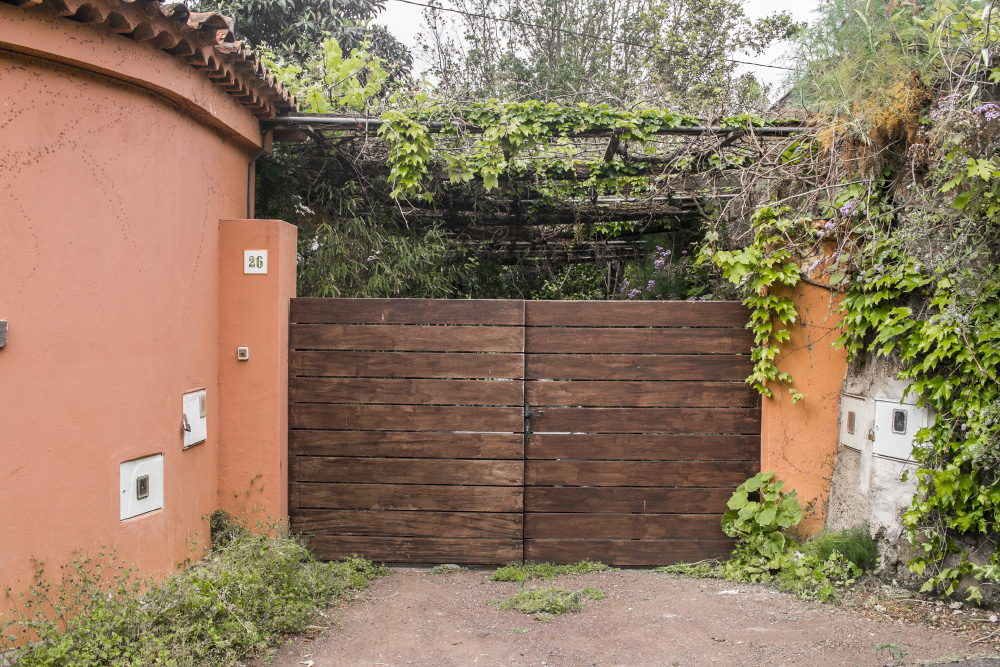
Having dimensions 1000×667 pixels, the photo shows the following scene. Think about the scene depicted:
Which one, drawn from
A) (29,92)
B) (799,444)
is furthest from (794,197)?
(29,92)

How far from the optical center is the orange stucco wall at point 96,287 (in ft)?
11.0

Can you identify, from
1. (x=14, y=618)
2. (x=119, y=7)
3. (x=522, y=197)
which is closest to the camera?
(x=14, y=618)

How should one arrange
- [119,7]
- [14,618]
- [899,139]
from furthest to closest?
1. [899,139]
2. [119,7]
3. [14,618]

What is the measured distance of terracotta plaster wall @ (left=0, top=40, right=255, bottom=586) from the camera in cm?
337

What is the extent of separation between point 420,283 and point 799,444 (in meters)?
3.56

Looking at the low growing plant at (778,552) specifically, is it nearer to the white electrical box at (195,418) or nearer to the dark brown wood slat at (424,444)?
the dark brown wood slat at (424,444)

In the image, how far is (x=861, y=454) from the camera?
15.8ft

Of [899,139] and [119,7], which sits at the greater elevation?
[119,7]

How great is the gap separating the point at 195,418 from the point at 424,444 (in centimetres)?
166

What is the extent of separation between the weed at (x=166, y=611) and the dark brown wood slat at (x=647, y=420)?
2.08 meters

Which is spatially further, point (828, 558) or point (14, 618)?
point (828, 558)

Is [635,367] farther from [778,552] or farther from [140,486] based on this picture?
[140,486]

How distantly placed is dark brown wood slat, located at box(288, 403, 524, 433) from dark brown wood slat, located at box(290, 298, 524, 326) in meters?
0.68

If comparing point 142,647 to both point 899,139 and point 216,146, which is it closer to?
point 216,146
